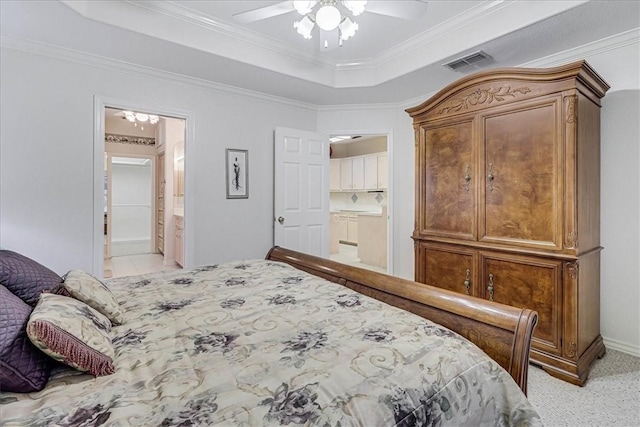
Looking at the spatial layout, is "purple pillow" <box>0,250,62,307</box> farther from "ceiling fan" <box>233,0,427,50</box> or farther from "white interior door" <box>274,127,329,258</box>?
"white interior door" <box>274,127,329,258</box>

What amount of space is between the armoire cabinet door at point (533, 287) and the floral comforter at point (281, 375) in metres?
1.49

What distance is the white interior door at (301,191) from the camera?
13.2ft

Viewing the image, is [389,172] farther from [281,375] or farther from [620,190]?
[281,375]

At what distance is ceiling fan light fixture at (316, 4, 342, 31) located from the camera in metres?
1.91

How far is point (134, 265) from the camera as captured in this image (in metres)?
5.86

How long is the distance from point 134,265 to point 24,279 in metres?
5.02

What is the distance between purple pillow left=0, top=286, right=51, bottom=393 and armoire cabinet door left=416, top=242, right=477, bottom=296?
9.08ft

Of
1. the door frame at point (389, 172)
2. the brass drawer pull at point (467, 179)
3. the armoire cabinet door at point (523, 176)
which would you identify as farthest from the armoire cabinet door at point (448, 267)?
the door frame at point (389, 172)

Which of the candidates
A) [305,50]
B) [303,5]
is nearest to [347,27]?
[303,5]

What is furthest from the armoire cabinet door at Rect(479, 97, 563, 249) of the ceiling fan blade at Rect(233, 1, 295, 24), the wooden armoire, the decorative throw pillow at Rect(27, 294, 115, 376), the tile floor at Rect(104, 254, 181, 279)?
the tile floor at Rect(104, 254, 181, 279)

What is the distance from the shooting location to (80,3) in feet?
7.50

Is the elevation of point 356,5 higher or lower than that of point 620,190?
higher

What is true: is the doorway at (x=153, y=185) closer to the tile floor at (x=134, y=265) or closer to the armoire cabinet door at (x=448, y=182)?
the tile floor at (x=134, y=265)

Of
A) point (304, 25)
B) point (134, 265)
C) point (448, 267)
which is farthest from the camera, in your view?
point (134, 265)
